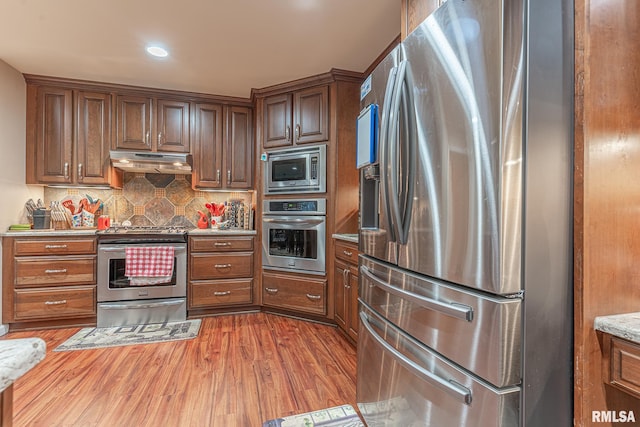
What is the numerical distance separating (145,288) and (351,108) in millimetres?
2592

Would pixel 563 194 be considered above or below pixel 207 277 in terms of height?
above

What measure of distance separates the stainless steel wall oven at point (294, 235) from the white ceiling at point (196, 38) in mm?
1246

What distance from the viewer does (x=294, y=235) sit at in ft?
10.1

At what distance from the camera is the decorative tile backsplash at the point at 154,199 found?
3.39 meters

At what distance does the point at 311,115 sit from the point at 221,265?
1751mm

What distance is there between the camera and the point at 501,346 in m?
0.81

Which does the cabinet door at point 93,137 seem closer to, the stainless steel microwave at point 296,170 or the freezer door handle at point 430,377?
the stainless steel microwave at point 296,170

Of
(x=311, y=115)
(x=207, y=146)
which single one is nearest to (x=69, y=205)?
(x=207, y=146)

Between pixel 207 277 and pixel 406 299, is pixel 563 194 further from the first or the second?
pixel 207 277

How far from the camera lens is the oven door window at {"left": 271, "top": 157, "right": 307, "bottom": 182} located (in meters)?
3.03

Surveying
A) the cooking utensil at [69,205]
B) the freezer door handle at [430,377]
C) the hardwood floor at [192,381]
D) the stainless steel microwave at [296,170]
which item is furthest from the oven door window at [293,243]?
the cooking utensil at [69,205]

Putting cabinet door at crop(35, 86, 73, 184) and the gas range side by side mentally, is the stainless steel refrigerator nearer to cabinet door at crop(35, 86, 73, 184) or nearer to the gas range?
the gas range

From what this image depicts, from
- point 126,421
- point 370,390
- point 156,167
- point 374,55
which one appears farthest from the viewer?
point 156,167

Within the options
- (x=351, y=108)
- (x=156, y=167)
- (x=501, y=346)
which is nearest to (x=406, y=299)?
(x=501, y=346)
